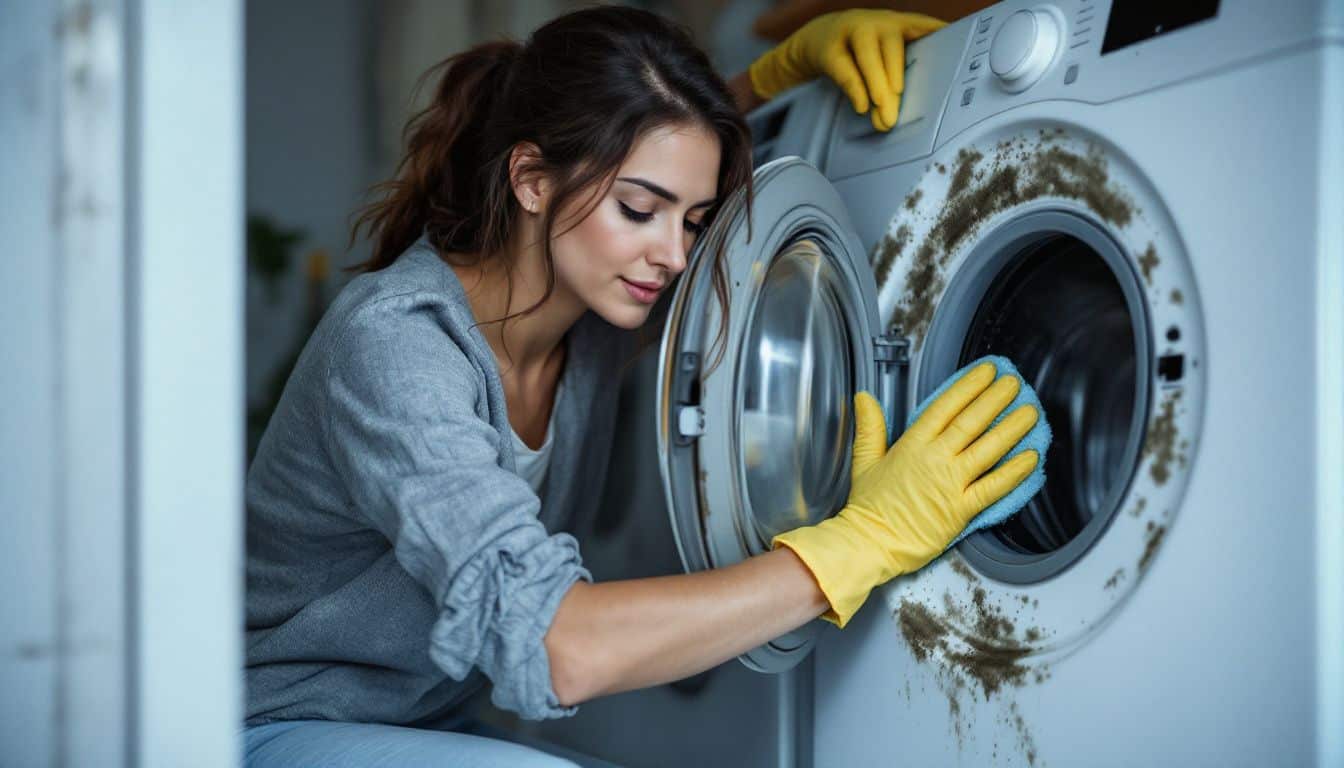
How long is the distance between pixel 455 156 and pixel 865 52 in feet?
1.91

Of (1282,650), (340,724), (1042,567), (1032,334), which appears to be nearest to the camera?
(1282,650)

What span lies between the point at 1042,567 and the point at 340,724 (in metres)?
0.82

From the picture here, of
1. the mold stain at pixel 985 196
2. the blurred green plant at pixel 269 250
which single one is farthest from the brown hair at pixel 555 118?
the blurred green plant at pixel 269 250

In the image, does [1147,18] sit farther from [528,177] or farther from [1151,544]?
[528,177]

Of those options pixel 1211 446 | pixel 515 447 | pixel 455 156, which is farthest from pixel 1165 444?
pixel 455 156

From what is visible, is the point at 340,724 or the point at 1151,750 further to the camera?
the point at 340,724

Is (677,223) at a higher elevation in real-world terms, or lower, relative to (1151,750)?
higher

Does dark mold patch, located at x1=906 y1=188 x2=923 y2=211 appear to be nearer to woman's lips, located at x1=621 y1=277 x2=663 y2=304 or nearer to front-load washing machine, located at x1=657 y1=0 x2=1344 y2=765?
front-load washing machine, located at x1=657 y1=0 x2=1344 y2=765

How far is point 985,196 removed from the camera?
47.1 inches

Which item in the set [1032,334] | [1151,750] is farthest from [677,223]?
[1151,750]

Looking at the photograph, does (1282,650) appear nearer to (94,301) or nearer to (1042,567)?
(1042,567)

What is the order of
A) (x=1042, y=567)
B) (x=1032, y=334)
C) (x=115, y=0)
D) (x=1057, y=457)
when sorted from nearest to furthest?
(x=115, y=0) < (x=1042, y=567) < (x=1032, y=334) < (x=1057, y=457)

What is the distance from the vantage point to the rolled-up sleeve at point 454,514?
958 mm

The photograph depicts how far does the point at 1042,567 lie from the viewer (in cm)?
108
